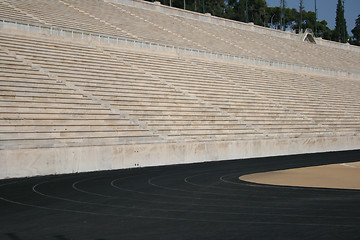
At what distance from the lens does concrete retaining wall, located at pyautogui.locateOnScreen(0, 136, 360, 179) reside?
13.5m

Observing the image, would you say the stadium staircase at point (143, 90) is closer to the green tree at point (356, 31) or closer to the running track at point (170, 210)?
the running track at point (170, 210)

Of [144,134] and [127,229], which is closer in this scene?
[127,229]

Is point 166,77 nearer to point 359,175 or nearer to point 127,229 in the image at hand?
point 359,175

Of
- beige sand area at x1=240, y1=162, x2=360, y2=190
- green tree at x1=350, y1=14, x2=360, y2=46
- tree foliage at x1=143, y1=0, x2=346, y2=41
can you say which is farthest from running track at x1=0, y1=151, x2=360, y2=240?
green tree at x1=350, y1=14, x2=360, y2=46

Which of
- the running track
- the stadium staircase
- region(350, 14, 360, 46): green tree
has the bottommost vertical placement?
the running track

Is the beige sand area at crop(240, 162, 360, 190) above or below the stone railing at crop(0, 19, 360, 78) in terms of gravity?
below

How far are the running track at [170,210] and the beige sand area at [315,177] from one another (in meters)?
0.77

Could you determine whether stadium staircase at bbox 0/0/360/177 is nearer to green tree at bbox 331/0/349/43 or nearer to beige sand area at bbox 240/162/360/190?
beige sand area at bbox 240/162/360/190

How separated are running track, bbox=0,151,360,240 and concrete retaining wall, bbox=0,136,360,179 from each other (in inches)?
35.0

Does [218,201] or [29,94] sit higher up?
[29,94]

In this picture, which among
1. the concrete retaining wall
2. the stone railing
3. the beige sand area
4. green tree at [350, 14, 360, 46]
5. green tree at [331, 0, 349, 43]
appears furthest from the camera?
green tree at [350, 14, 360, 46]

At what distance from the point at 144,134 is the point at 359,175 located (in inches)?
312

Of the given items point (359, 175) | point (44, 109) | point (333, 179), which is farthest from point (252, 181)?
point (44, 109)

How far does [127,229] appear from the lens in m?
6.50
